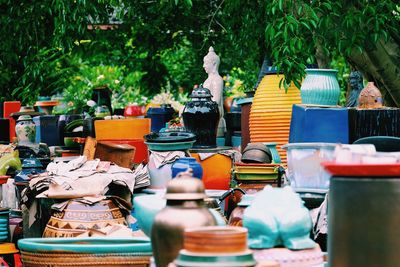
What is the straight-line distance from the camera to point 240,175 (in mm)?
6480

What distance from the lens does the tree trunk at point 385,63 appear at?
355 inches

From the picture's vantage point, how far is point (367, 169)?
3.69 metres

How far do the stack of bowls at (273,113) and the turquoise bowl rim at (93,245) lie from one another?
124 inches

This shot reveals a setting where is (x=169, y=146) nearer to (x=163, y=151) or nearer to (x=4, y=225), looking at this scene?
(x=163, y=151)

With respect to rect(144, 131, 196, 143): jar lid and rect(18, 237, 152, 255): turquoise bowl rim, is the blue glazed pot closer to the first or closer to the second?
rect(18, 237, 152, 255): turquoise bowl rim

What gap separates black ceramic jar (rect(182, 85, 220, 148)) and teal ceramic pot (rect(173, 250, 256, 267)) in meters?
4.21

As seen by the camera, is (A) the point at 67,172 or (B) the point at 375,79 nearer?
(A) the point at 67,172

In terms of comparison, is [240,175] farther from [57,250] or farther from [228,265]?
[228,265]

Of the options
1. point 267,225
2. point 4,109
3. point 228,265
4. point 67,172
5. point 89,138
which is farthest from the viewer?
point 4,109

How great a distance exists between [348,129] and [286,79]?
1014 mm

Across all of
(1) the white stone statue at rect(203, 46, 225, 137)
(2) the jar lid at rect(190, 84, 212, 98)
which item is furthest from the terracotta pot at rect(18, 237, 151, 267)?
(1) the white stone statue at rect(203, 46, 225, 137)

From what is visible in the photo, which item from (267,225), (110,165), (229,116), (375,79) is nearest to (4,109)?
(229,116)

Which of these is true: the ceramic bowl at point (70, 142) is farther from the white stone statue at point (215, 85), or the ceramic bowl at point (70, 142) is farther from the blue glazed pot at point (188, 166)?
the blue glazed pot at point (188, 166)

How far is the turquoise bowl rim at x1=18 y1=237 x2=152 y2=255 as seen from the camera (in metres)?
4.73
